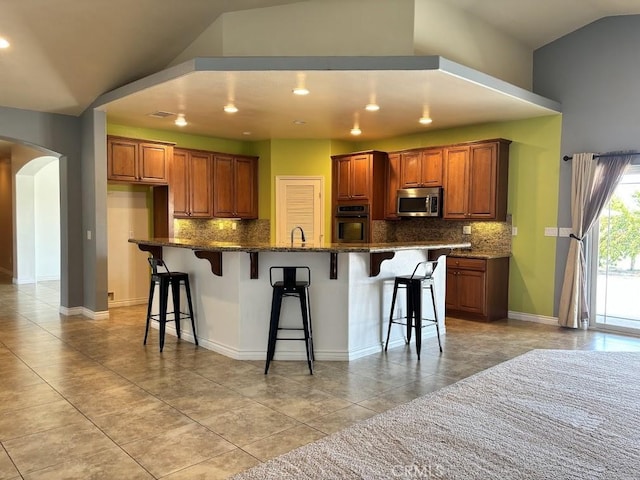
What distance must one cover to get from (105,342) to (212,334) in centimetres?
119

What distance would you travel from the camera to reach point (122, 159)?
650cm

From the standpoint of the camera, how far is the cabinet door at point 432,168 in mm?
6871

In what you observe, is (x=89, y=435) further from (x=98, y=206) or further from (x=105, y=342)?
(x=98, y=206)

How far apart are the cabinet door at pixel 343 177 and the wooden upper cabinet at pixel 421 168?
2.89 ft

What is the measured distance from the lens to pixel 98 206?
20.0 feet

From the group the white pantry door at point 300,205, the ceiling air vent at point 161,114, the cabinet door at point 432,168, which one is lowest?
the white pantry door at point 300,205

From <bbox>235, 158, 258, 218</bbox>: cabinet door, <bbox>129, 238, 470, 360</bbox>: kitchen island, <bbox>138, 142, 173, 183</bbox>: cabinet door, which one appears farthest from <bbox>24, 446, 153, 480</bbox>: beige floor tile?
Result: <bbox>235, 158, 258, 218</bbox>: cabinet door

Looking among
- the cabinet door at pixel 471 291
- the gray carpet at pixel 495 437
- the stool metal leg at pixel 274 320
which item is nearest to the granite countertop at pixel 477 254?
the cabinet door at pixel 471 291

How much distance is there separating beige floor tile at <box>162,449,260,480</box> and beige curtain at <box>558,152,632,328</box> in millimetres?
4777

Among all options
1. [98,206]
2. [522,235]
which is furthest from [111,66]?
[522,235]

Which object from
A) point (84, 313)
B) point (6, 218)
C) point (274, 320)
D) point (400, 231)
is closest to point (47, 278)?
point (6, 218)

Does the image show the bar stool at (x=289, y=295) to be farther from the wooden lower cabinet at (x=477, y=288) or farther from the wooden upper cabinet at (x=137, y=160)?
the wooden upper cabinet at (x=137, y=160)

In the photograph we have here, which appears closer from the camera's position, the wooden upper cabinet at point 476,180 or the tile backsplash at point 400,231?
the wooden upper cabinet at point 476,180

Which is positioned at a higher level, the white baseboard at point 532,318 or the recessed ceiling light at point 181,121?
the recessed ceiling light at point 181,121
